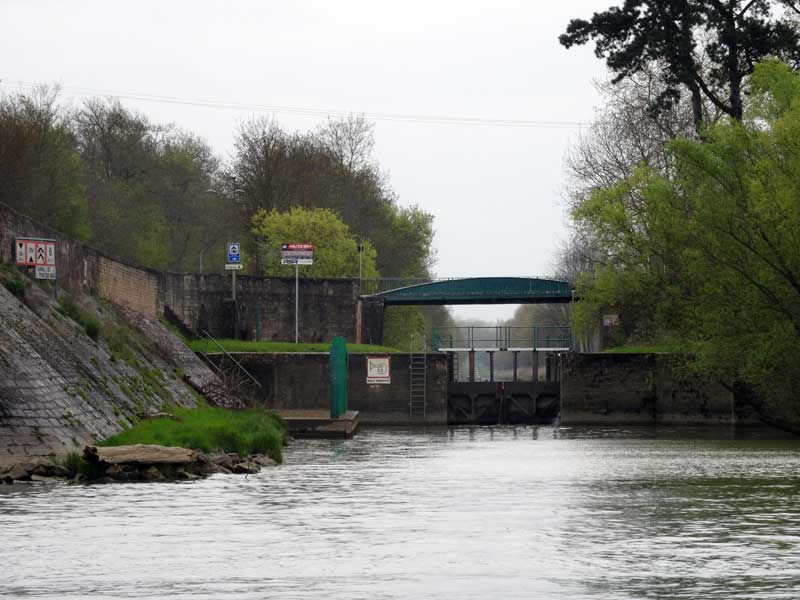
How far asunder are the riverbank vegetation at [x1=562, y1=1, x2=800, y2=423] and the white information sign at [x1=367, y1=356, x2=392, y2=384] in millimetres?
8407

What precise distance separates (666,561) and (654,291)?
130 ft

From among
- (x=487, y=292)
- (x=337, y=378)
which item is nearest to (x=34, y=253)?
(x=337, y=378)

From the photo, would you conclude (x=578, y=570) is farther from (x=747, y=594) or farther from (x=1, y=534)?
(x=1, y=534)

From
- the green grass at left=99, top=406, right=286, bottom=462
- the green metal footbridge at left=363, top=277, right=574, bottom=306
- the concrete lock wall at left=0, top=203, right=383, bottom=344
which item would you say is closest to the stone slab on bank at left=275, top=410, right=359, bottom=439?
the green grass at left=99, top=406, right=286, bottom=462

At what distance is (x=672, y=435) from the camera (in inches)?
2069

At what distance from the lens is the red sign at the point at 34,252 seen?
40.0m

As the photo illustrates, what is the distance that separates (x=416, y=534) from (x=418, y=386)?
43945mm

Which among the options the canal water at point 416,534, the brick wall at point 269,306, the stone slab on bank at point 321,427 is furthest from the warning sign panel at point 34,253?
the brick wall at point 269,306

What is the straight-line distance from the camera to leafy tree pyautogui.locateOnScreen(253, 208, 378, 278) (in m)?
82.6

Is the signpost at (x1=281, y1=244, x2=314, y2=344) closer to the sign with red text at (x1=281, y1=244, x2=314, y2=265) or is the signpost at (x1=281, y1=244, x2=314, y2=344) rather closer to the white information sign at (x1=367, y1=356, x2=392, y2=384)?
the sign with red text at (x1=281, y1=244, x2=314, y2=265)

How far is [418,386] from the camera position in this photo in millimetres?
63938

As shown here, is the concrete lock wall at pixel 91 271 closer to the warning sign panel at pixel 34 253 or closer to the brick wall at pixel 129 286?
the brick wall at pixel 129 286

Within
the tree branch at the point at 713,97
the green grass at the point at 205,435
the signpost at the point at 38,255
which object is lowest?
the green grass at the point at 205,435

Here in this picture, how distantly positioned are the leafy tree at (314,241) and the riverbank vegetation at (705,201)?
1775 cm
